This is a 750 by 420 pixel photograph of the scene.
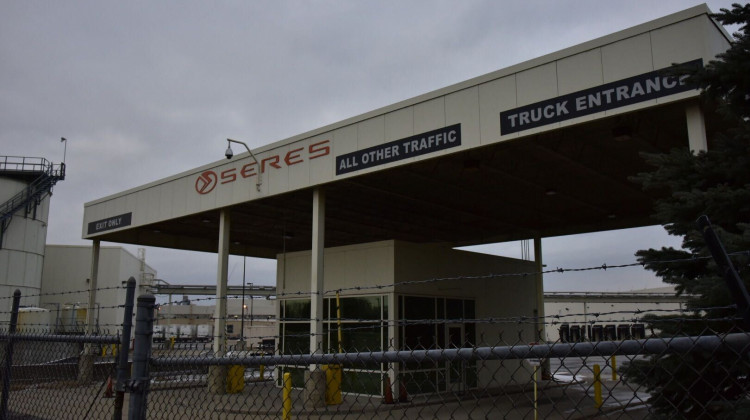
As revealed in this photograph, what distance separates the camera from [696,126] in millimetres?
10797

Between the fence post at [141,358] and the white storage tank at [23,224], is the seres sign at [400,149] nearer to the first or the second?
the fence post at [141,358]

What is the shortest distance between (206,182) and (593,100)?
1274cm

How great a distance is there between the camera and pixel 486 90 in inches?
524

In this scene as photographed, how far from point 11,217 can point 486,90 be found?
3323 cm

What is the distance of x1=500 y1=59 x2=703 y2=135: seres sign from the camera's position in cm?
1088

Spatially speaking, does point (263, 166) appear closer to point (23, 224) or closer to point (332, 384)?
point (332, 384)

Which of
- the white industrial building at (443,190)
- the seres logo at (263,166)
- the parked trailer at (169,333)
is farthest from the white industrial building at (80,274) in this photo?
the seres logo at (263,166)

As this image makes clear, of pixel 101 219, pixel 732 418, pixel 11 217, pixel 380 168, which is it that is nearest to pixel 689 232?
pixel 732 418

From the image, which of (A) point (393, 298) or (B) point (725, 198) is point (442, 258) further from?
(B) point (725, 198)

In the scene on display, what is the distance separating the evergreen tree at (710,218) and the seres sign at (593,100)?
145 inches

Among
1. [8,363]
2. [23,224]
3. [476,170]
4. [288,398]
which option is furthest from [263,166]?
[23,224]

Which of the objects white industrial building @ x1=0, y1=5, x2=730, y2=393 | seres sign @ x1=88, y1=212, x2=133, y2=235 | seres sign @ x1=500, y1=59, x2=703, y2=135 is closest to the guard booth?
white industrial building @ x1=0, y1=5, x2=730, y2=393

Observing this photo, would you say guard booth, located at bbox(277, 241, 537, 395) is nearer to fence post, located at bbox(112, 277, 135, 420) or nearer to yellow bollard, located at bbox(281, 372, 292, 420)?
yellow bollard, located at bbox(281, 372, 292, 420)

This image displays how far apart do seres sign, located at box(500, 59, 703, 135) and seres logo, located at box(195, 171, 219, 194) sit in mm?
10447
